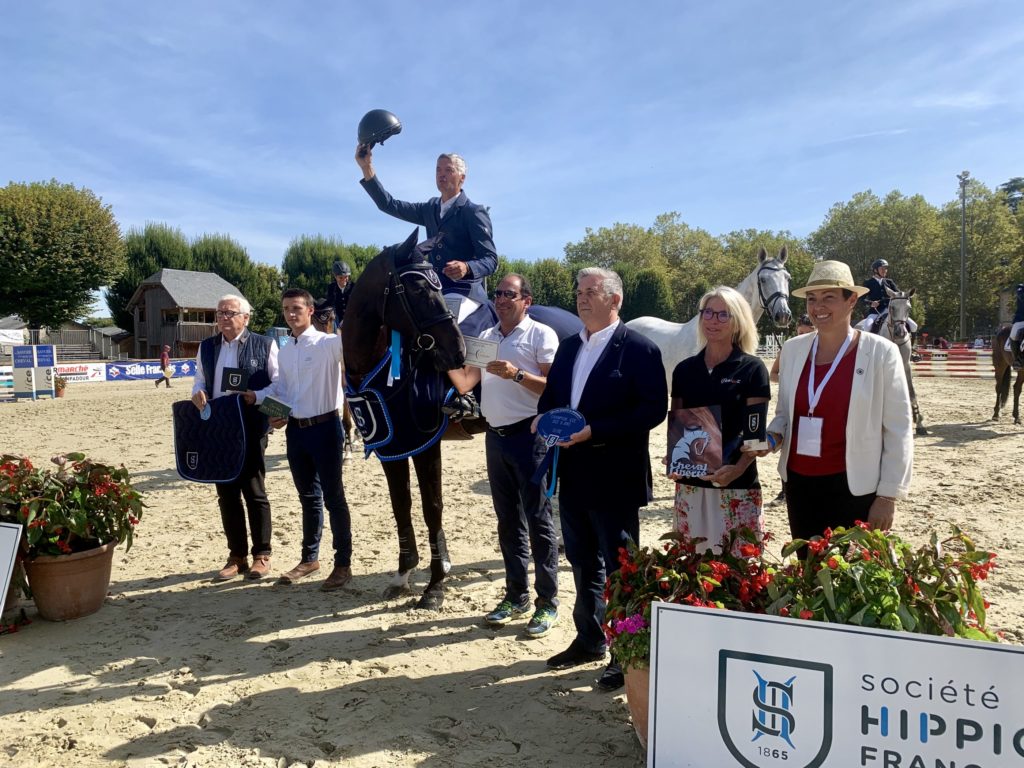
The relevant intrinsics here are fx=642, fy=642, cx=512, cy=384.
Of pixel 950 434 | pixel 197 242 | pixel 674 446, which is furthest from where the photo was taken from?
pixel 197 242

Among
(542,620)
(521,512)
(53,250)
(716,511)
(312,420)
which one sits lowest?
(542,620)

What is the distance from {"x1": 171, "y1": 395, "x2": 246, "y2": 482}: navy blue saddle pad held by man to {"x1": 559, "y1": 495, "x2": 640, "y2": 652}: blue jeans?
255cm

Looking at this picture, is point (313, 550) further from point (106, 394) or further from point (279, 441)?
point (106, 394)

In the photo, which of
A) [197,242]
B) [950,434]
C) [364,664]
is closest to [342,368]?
[364,664]

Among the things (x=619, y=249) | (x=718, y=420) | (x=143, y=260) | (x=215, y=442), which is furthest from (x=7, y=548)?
(x=619, y=249)

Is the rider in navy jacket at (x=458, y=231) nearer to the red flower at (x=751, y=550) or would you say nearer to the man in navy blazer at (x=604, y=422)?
the man in navy blazer at (x=604, y=422)

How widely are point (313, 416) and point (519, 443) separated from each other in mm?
1603

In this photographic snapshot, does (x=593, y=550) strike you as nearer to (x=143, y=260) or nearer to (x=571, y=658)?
(x=571, y=658)

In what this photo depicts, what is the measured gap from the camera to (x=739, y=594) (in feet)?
7.59

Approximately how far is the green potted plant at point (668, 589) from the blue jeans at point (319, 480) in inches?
100

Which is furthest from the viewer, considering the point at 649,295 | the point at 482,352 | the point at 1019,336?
the point at 649,295

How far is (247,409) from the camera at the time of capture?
467cm

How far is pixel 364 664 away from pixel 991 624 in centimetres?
358

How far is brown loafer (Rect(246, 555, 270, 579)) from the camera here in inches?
189
